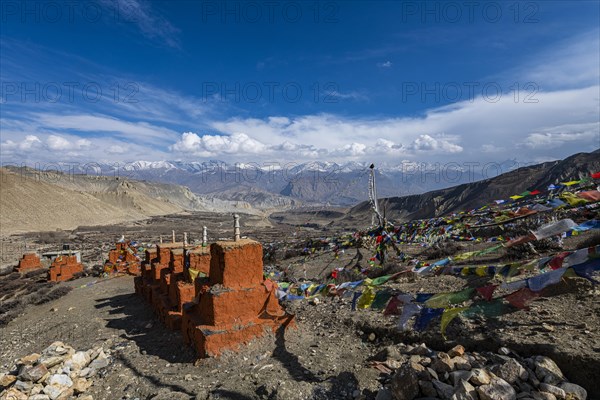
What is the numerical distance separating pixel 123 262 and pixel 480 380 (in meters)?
19.8

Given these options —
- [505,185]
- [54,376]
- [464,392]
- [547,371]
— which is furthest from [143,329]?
[505,185]

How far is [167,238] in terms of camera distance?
50.0 m

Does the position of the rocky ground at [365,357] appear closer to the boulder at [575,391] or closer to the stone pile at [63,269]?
the boulder at [575,391]

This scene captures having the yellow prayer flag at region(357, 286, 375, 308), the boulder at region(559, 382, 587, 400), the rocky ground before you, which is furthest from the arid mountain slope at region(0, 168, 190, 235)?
the boulder at region(559, 382, 587, 400)

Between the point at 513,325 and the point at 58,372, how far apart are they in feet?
26.1

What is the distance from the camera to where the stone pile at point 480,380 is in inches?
151

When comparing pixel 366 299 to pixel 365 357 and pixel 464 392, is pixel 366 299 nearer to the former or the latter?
pixel 365 357

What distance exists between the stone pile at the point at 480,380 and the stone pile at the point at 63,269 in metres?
20.9

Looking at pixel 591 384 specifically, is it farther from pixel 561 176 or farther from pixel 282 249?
pixel 561 176

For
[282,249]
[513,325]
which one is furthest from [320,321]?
[282,249]

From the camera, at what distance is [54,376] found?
6148mm

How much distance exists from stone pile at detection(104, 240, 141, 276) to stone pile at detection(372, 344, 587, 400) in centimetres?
1770

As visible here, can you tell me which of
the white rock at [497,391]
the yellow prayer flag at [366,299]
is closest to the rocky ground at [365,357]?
the white rock at [497,391]

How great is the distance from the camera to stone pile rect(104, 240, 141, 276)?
63.2 ft
